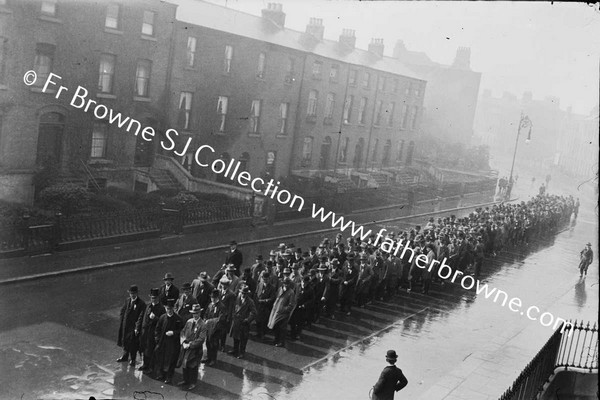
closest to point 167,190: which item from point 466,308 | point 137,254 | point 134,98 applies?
point 134,98

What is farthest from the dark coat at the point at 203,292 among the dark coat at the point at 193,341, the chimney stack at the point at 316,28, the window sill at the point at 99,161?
the chimney stack at the point at 316,28

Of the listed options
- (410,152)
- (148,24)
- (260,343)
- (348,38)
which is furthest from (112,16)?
(410,152)

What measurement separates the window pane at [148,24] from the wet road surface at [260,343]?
35.5 ft

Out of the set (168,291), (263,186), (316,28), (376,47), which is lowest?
(168,291)

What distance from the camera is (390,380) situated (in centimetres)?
912

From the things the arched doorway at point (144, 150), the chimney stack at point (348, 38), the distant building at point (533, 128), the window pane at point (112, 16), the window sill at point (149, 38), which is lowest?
the arched doorway at point (144, 150)

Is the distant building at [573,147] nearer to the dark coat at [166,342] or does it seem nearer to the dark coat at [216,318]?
the dark coat at [216,318]

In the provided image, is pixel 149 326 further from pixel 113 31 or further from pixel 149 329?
pixel 113 31

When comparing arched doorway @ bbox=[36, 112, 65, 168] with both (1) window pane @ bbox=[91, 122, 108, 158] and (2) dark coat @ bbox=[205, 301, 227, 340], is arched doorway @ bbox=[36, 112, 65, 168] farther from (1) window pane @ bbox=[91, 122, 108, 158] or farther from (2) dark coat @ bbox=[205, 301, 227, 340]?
(2) dark coat @ bbox=[205, 301, 227, 340]

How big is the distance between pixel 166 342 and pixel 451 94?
50.0 meters

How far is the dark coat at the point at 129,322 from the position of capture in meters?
11.1

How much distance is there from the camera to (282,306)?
13.0 meters

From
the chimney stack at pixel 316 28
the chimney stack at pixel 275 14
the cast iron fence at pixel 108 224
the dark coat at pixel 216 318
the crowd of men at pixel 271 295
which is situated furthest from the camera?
the chimney stack at pixel 316 28

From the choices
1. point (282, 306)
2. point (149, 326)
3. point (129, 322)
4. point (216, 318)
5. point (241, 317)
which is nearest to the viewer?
point (149, 326)
